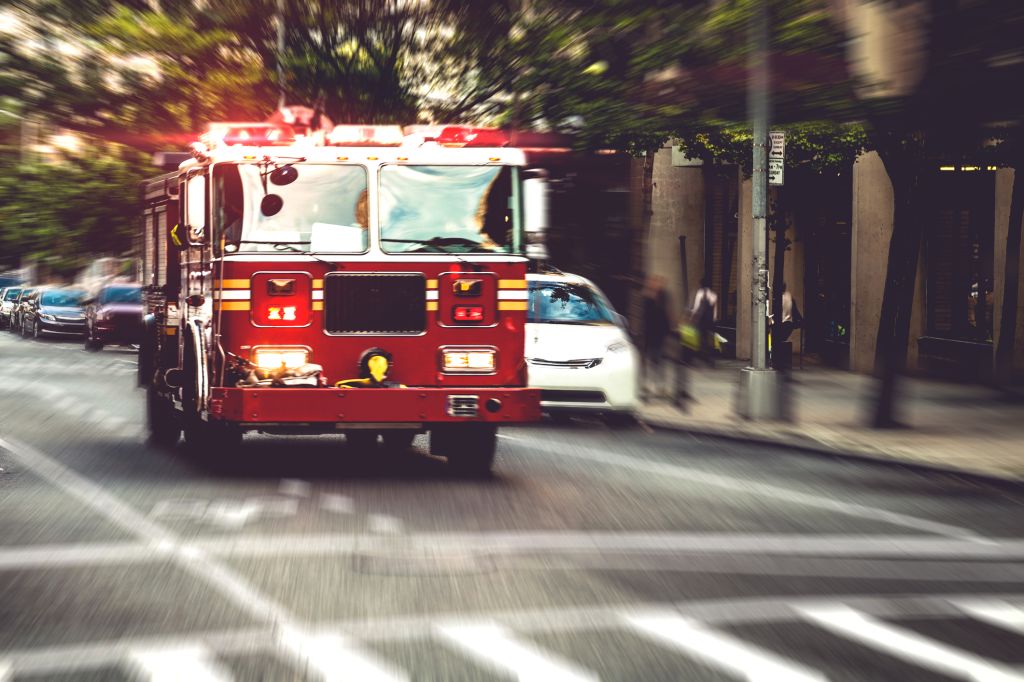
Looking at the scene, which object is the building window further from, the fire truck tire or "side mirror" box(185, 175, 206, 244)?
"side mirror" box(185, 175, 206, 244)

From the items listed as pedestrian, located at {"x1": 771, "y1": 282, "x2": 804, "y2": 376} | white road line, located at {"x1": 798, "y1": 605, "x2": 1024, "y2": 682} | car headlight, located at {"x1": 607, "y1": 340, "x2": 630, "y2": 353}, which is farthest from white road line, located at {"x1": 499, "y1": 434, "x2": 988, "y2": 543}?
pedestrian, located at {"x1": 771, "y1": 282, "x2": 804, "y2": 376}

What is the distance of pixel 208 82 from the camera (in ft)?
64.8

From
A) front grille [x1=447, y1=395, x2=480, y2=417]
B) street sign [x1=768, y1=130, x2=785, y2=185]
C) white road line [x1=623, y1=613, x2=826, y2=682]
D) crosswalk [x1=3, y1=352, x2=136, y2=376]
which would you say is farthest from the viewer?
crosswalk [x1=3, y1=352, x2=136, y2=376]

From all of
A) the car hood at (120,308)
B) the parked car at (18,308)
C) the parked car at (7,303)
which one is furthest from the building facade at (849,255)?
the parked car at (7,303)

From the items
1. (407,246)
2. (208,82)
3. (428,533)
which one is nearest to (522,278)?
(407,246)

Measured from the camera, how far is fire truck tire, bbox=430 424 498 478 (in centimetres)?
1292

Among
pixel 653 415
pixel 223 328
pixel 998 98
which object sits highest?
pixel 998 98

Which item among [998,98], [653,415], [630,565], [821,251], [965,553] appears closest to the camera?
[998,98]

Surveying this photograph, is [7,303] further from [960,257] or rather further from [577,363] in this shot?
[577,363]

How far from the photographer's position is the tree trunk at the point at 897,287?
680 inches

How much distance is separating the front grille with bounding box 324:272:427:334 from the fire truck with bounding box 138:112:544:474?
11 mm

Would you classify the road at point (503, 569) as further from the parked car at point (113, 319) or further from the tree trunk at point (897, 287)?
the parked car at point (113, 319)

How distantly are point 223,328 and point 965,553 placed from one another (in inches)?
228

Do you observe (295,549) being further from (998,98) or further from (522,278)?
(998,98)
